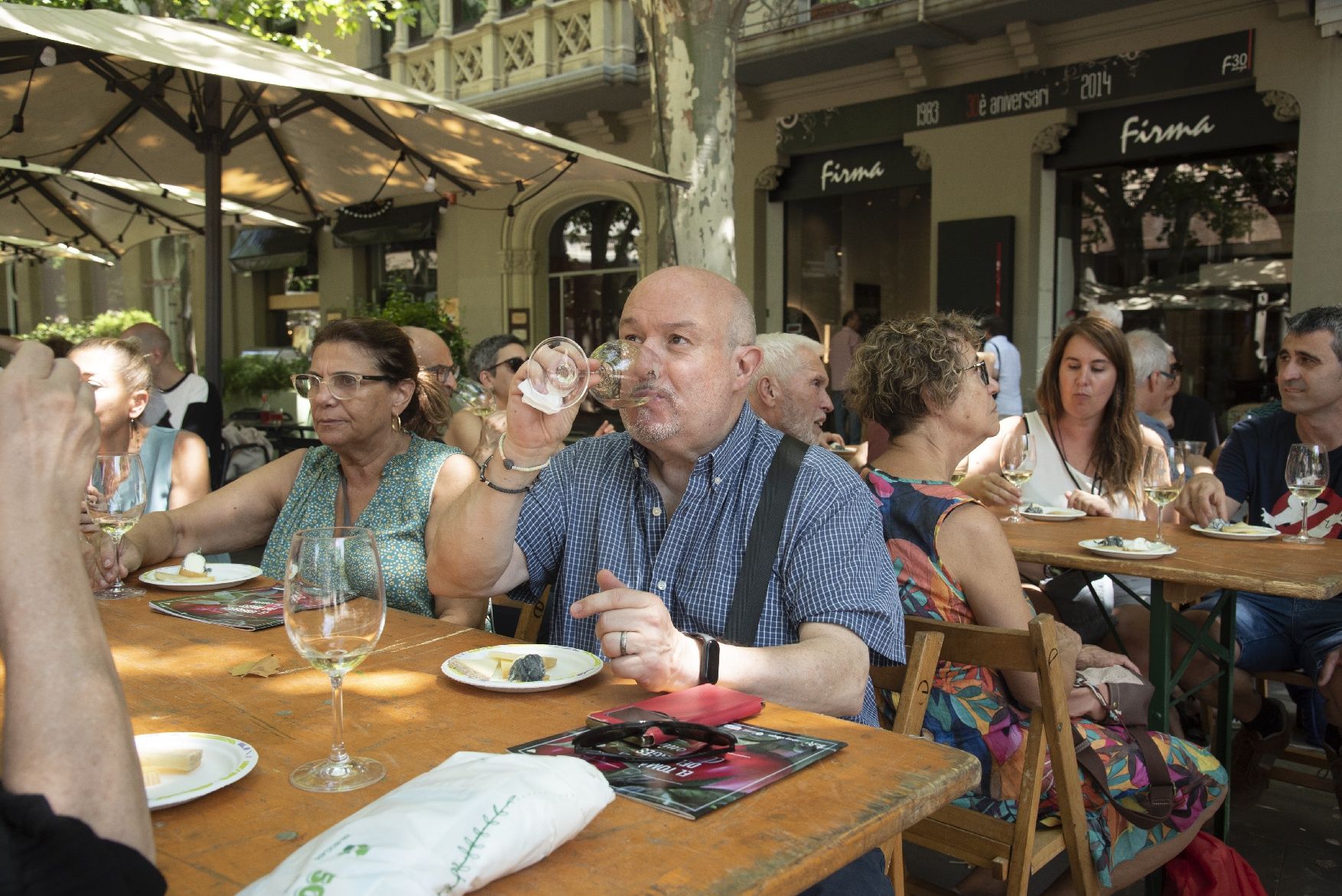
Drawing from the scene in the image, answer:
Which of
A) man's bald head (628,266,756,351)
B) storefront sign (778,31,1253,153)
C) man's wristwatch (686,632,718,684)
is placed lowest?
man's wristwatch (686,632,718,684)

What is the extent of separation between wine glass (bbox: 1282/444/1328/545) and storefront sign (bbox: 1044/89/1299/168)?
6846 millimetres

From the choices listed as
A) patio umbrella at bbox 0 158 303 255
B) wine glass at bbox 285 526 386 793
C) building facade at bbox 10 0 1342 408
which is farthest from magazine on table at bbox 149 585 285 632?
building facade at bbox 10 0 1342 408

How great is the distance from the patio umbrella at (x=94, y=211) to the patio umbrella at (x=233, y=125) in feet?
1.22

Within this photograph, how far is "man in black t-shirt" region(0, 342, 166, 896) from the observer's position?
95 centimetres

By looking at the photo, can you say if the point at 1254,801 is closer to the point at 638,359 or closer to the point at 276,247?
the point at 638,359

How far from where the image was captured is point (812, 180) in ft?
41.7

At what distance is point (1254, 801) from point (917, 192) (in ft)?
30.6

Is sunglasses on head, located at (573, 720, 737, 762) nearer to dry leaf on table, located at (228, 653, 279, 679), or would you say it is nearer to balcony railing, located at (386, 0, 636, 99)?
dry leaf on table, located at (228, 653, 279, 679)

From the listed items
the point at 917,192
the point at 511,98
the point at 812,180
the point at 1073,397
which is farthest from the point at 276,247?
the point at 1073,397

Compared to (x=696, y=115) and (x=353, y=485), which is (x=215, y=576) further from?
(x=696, y=115)

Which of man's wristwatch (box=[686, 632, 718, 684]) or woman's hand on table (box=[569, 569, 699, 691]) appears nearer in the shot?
woman's hand on table (box=[569, 569, 699, 691])

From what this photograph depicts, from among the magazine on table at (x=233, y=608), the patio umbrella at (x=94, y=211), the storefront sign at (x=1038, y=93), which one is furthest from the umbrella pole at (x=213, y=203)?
the storefront sign at (x=1038, y=93)

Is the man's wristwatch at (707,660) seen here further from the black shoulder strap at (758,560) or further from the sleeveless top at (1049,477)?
the sleeveless top at (1049,477)

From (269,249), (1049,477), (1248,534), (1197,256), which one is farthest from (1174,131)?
(269,249)
